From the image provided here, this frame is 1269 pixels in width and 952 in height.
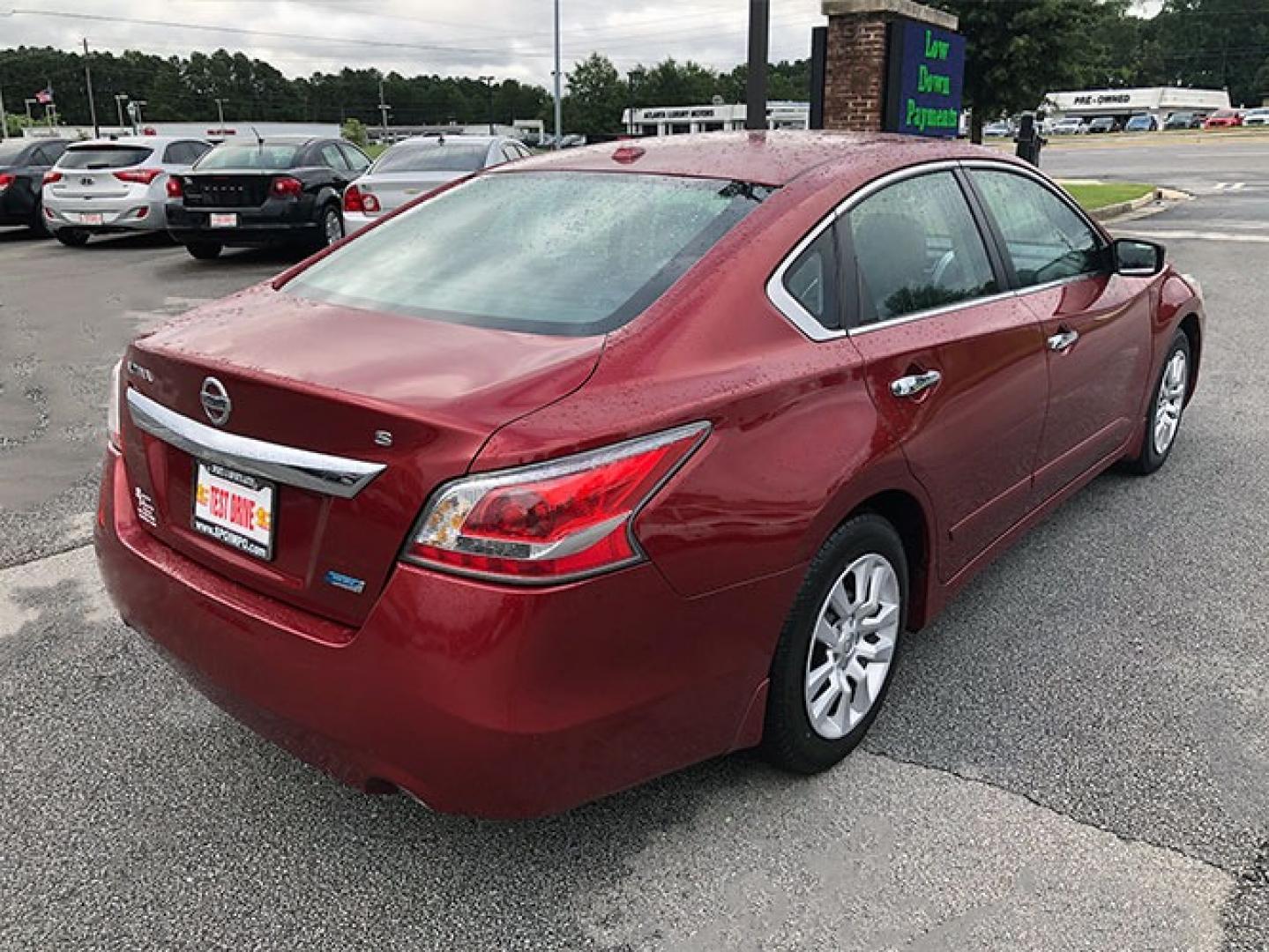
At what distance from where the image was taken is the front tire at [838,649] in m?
2.51

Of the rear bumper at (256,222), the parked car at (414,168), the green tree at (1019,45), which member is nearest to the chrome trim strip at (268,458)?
the parked car at (414,168)

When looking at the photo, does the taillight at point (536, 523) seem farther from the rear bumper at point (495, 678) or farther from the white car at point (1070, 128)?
the white car at point (1070, 128)

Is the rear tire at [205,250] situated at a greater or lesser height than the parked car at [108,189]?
lesser

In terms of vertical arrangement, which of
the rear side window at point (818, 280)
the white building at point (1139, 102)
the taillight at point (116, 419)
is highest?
the white building at point (1139, 102)

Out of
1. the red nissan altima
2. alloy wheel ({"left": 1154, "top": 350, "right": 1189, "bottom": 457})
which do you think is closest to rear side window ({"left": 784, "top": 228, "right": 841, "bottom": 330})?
the red nissan altima

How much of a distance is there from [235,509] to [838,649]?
4.89ft

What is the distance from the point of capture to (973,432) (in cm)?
312

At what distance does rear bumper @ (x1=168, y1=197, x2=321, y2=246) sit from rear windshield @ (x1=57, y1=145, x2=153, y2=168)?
7.83 feet

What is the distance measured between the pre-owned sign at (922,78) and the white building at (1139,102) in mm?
97860

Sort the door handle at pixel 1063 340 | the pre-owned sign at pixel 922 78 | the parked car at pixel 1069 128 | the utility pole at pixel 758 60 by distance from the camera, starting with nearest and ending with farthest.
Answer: the door handle at pixel 1063 340, the utility pole at pixel 758 60, the pre-owned sign at pixel 922 78, the parked car at pixel 1069 128

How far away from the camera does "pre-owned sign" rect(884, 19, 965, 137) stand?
12547mm

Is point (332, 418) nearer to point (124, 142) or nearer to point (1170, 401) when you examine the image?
point (1170, 401)

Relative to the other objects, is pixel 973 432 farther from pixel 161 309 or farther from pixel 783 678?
pixel 161 309

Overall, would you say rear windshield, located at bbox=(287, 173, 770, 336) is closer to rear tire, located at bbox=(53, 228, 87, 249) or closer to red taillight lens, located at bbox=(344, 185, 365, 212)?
red taillight lens, located at bbox=(344, 185, 365, 212)
